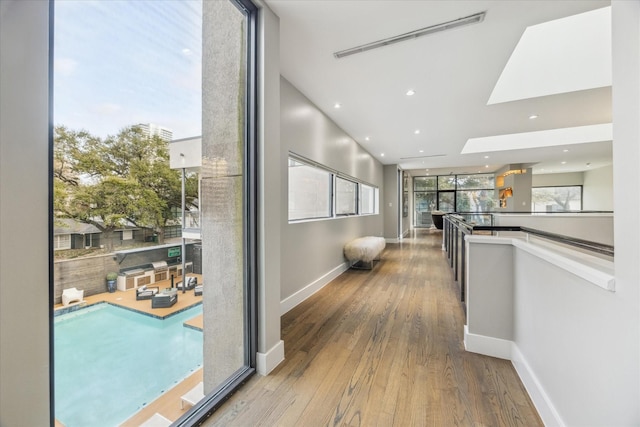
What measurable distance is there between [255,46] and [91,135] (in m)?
1.24

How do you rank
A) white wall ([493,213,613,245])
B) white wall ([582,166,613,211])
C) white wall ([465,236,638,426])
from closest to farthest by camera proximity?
1. white wall ([465,236,638,426])
2. white wall ([493,213,613,245])
3. white wall ([582,166,613,211])

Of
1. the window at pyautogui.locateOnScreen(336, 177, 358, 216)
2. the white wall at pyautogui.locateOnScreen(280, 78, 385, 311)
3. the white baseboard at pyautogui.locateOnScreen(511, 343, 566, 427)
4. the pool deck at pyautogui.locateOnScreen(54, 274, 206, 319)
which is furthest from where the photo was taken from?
the window at pyautogui.locateOnScreen(336, 177, 358, 216)

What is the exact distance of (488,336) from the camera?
1.96m

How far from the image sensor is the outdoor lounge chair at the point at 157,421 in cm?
139

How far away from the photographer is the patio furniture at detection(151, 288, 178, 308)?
1.47 m

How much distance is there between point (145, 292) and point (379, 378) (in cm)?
155

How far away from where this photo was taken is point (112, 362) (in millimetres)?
1267

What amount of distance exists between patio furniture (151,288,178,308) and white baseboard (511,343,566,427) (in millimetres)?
2143

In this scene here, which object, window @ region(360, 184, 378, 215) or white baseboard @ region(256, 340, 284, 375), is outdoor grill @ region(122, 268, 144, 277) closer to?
white baseboard @ region(256, 340, 284, 375)

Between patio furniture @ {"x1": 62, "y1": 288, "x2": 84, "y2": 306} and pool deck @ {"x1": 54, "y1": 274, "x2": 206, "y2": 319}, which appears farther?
pool deck @ {"x1": 54, "y1": 274, "x2": 206, "y2": 319}

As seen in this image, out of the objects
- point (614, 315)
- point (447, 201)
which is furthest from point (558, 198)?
point (614, 315)

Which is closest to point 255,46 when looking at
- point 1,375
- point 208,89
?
point 208,89

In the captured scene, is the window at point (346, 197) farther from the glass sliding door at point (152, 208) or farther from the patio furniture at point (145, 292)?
the patio furniture at point (145, 292)

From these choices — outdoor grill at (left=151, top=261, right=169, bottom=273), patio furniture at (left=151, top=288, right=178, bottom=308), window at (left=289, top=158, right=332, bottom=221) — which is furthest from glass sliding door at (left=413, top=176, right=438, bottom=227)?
outdoor grill at (left=151, top=261, right=169, bottom=273)
